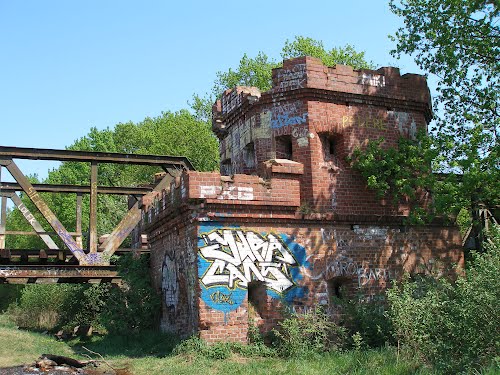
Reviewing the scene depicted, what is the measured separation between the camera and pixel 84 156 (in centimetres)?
1639

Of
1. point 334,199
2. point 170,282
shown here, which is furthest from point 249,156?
point 170,282

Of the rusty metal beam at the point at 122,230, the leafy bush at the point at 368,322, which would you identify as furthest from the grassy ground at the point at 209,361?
the rusty metal beam at the point at 122,230

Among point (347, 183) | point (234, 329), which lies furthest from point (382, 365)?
point (347, 183)

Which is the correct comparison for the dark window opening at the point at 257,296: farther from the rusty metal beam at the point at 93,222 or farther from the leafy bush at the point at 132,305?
the rusty metal beam at the point at 93,222

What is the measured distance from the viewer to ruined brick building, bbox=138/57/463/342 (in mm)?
12047

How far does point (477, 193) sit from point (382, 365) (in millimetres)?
5157

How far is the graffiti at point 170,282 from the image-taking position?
45.8 ft

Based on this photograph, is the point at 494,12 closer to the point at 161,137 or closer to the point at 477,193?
the point at 477,193

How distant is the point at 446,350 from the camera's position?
29.9 feet

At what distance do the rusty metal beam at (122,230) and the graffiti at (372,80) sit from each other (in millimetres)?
6564

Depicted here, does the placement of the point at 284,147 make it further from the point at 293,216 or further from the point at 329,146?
the point at 293,216

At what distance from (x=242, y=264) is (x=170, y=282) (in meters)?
3.05

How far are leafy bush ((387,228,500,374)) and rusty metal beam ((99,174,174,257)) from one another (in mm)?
8666

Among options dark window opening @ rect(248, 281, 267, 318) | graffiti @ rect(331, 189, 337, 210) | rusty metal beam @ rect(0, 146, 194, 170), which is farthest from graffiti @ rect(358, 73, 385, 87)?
rusty metal beam @ rect(0, 146, 194, 170)
